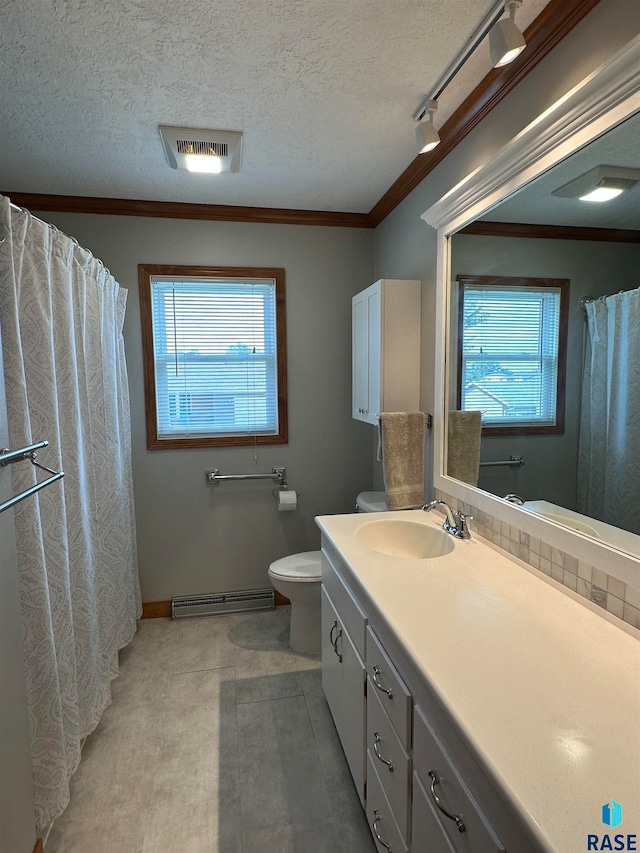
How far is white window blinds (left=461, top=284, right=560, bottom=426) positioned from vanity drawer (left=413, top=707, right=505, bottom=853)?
0.96 m

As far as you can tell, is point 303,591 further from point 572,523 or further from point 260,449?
point 572,523

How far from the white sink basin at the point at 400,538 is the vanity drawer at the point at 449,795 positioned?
84 centimetres

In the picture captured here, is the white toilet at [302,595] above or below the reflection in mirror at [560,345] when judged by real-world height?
below

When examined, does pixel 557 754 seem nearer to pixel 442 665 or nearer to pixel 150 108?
pixel 442 665

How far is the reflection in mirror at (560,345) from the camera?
1157mm

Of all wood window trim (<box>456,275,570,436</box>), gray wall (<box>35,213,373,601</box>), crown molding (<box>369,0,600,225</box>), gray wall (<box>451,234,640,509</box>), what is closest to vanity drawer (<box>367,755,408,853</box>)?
gray wall (<box>451,234,640,509</box>)

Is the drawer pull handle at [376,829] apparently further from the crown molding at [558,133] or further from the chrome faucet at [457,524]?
the crown molding at [558,133]

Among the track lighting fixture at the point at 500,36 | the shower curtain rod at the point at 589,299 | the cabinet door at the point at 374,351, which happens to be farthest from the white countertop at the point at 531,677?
the track lighting fixture at the point at 500,36

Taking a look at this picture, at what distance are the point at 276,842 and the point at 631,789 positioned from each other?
51.2 inches

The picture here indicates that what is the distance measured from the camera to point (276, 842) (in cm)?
151

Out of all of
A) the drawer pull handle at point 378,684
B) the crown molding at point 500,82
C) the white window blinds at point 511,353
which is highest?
the crown molding at point 500,82

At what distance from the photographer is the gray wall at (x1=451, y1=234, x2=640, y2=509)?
1203 millimetres

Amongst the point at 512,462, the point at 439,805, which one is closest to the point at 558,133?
the point at 512,462

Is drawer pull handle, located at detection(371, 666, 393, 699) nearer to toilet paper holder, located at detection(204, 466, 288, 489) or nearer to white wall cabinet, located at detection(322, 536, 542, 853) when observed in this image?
white wall cabinet, located at detection(322, 536, 542, 853)
